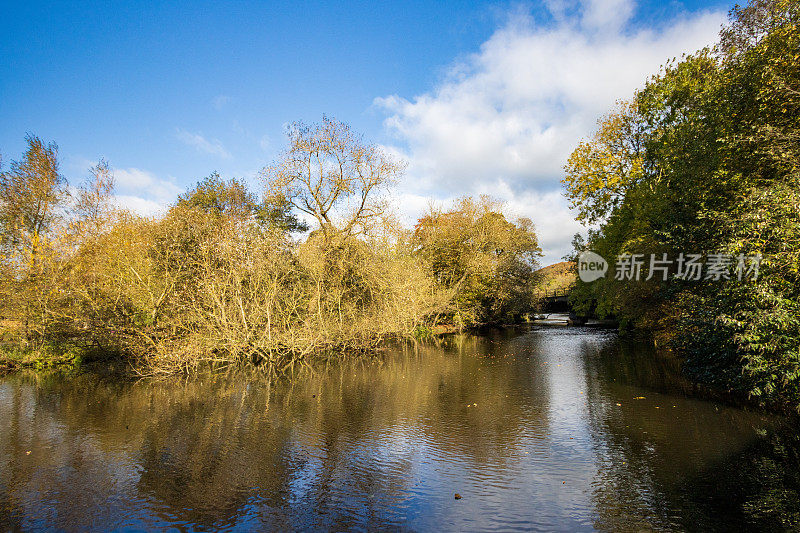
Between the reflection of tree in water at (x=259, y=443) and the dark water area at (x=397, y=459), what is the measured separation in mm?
41

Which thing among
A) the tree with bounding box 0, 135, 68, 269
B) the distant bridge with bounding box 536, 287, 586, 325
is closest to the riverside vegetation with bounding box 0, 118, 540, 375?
the tree with bounding box 0, 135, 68, 269

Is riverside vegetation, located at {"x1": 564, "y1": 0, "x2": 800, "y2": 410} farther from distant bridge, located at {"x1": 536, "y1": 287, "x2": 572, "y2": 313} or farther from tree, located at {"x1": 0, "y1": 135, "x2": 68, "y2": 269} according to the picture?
distant bridge, located at {"x1": 536, "y1": 287, "x2": 572, "y2": 313}

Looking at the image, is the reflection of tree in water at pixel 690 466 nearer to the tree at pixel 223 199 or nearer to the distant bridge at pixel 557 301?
the tree at pixel 223 199

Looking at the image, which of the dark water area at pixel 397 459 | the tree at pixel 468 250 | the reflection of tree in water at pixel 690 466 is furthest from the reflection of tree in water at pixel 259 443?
the tree at pixel 468 250

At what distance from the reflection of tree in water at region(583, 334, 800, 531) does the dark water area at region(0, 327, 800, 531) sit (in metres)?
0.03

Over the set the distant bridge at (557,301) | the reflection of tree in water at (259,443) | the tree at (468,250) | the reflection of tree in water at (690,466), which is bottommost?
the reflection of tree in water at (259,443)

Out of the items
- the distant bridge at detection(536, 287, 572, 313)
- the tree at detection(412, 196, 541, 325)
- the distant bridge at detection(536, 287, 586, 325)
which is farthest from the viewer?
the distant bridge at detection(536, 287, 572, 313)

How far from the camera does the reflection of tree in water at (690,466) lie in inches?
205

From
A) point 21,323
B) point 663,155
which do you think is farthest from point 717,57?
point 21,323

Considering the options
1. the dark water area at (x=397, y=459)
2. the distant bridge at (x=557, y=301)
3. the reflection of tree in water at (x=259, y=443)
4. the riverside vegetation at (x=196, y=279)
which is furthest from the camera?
the distant bridge at (x=557, y=301)

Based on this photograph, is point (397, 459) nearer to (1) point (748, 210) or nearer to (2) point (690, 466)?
(2) point (690, 466)

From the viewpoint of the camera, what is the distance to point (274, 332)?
16.9m

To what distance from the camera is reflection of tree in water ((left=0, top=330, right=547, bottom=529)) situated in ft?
19.0

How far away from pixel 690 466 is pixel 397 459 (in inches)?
196
